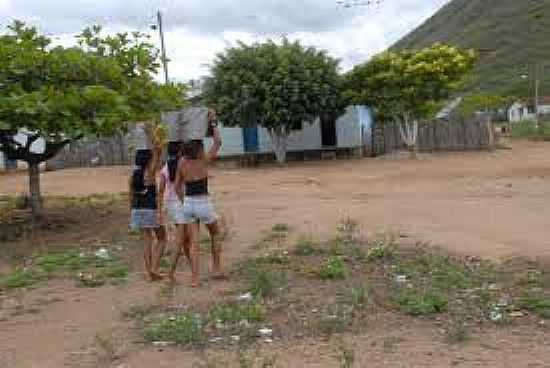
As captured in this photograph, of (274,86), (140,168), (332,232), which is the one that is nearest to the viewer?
(140,168)

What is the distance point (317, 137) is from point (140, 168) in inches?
1088

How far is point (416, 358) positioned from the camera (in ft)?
18.1

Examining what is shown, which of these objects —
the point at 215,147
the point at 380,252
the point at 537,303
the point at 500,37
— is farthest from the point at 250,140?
the point at 500,37

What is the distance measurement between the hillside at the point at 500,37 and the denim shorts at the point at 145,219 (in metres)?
86.9

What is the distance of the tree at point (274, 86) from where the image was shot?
31.7 meters

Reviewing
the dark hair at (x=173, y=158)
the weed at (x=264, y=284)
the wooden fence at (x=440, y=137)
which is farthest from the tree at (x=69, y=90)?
the wooden fence at (x=440, y=137)

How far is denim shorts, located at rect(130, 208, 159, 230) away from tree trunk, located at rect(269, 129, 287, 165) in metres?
24.8

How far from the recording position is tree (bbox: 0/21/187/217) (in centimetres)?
1189

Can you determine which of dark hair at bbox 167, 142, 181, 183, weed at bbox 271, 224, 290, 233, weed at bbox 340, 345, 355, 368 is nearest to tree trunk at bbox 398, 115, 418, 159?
weed at bbox 271, 224, 290, 233

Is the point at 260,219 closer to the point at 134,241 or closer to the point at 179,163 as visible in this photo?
the point at 134,241

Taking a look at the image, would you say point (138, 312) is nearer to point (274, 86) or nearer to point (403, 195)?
point (403, 195)

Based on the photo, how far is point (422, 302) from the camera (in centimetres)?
698

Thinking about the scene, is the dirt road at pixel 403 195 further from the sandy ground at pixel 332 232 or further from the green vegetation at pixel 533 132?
the green vegetation at pixel 533 132

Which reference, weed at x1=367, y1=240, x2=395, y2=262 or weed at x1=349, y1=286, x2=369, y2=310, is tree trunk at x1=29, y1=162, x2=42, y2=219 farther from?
weed at x1=349, y1=286, x2=369, y2=310
